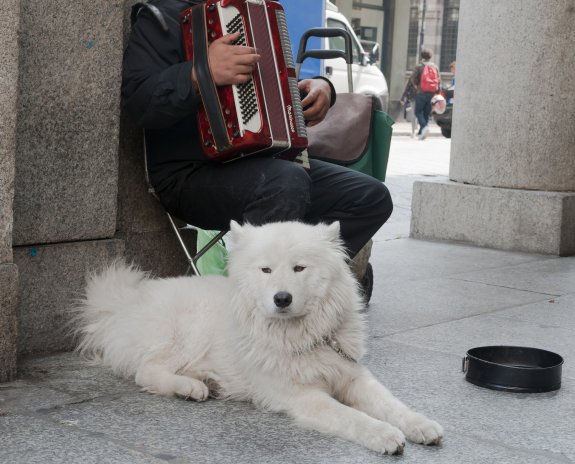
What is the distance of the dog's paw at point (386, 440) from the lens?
299 centimetres

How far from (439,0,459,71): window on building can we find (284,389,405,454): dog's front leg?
36.9 metres

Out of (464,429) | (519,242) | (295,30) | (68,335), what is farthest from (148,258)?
(295,30)

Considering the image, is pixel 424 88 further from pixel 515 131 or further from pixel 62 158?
pixel 62 158

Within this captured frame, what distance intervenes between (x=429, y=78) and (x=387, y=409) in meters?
20.9

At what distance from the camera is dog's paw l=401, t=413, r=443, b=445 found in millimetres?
3109

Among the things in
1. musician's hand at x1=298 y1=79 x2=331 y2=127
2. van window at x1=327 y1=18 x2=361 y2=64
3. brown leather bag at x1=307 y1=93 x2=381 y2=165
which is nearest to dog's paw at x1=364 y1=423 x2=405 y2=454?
musician's hand at x1=298 y1=79 x2=331 y2=127

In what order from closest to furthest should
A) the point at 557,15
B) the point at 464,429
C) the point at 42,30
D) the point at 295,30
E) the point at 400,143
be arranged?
the point at 464,429
the point at 42,30
the point at 557,15
the point at 295,30
the point at 400,143

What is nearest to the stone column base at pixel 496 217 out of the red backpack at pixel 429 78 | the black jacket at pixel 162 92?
the black jacket at pixel 162 92

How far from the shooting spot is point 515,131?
7.49 metres

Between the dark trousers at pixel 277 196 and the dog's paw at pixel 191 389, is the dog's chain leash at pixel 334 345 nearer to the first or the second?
the dog's paw at pixel 191 389

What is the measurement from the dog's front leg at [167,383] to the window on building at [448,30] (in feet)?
120

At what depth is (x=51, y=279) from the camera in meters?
4.17

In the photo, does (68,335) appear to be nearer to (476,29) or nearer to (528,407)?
(528,407)

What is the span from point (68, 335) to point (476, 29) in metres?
4.70
